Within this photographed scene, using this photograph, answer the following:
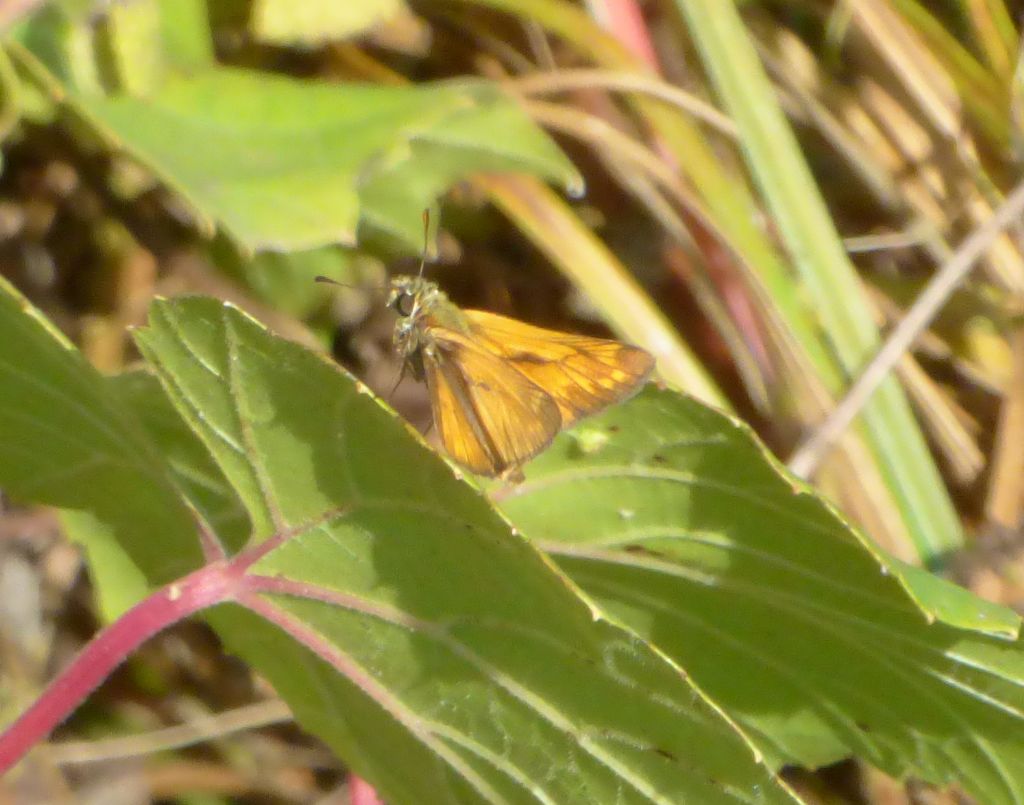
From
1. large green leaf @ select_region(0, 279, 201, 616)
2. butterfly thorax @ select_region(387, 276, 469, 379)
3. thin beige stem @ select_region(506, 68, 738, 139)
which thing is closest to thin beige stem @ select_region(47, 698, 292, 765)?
large green leaf @ select_region(0, 279, 201, 616)

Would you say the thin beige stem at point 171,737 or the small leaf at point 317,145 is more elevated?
the small leaf at point 317,145

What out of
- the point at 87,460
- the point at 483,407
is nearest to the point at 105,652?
the point at 87,460

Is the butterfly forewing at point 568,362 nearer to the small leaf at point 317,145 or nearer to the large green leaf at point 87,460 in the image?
the small leaf at point 317,145

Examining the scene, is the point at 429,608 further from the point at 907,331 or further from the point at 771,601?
the point at 907,331

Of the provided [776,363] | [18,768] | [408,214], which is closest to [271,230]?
[408,214]

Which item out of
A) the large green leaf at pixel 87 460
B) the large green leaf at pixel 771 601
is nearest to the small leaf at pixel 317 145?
the large green leaf at pixel 87 460
